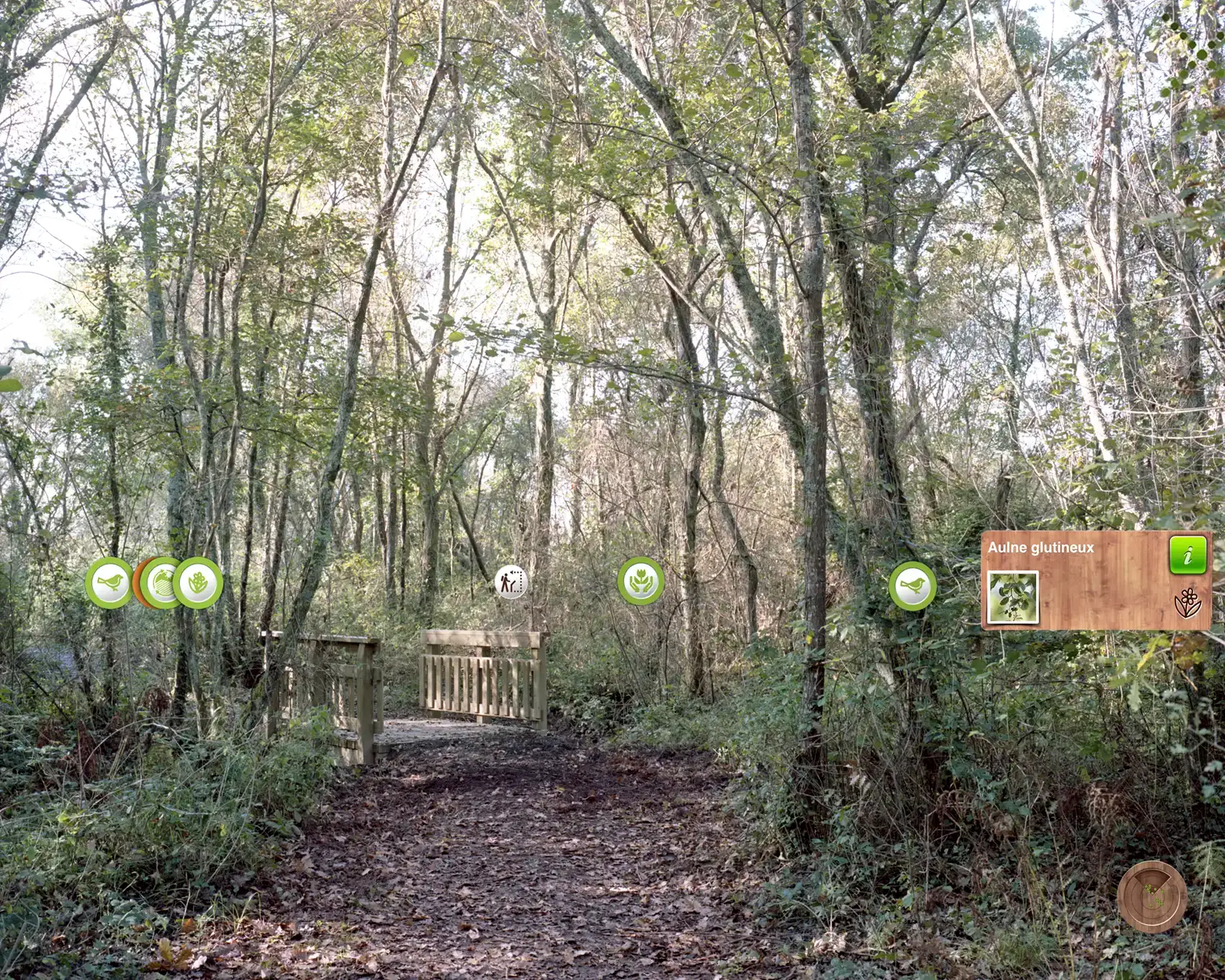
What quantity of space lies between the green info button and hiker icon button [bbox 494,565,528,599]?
1068 cm

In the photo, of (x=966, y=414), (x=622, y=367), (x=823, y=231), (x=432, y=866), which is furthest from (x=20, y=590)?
(x=966, y=414)

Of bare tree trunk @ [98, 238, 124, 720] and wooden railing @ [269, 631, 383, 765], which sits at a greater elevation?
bare tree trunk @ [98, 238, 124, 720]

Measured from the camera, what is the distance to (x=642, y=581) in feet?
37.1

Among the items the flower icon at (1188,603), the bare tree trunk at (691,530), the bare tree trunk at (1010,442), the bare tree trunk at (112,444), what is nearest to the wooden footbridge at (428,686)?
the bare tree trunk at (112,444)

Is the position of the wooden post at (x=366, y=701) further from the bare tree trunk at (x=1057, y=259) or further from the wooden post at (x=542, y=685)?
the bare tree trunk at (x=1057, y=259)

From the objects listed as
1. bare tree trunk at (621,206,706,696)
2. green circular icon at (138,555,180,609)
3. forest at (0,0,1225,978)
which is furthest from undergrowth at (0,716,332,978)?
bare tree trunk at (621,206,706,696)

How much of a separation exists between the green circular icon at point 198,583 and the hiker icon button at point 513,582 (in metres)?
6.19

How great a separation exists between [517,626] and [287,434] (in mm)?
5701

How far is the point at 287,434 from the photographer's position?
8.99 metres

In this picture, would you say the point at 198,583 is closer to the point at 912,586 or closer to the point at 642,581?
the point at 642,581

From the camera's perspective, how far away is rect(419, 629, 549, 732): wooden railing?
10.9m

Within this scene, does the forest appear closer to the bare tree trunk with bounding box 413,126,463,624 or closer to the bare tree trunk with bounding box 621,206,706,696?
the bare tree trunk with bounding box 621,206,706,696

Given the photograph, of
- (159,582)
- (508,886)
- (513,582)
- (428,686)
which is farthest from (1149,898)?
(513,582)

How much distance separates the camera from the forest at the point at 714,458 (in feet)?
15.9
